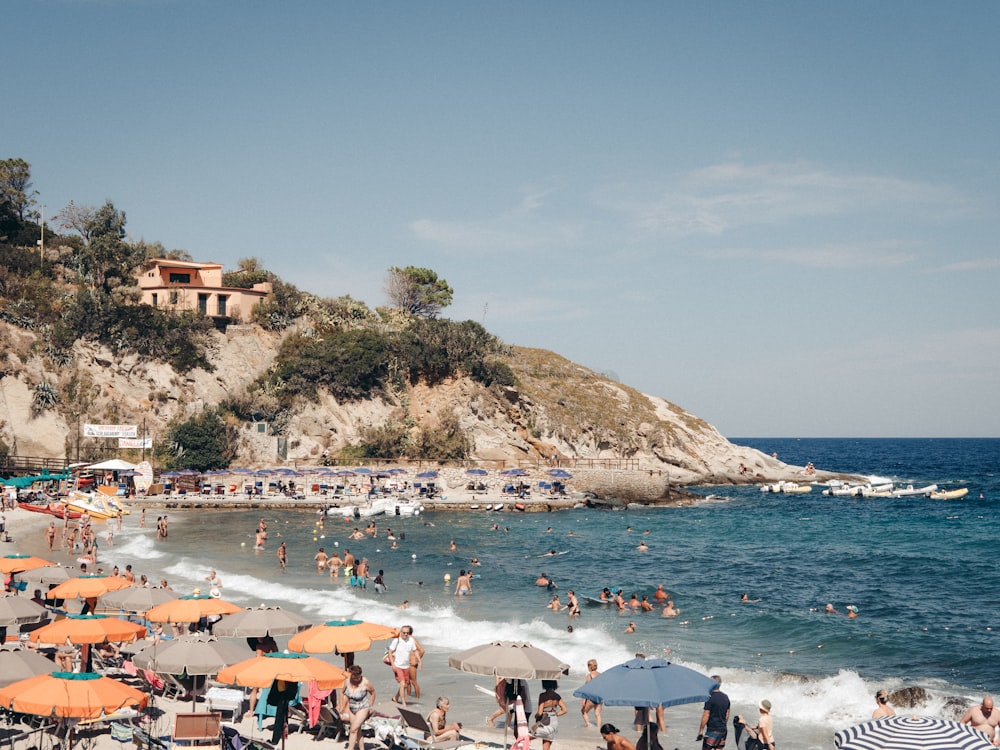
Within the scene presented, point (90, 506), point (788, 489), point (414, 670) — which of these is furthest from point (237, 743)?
point (788, 489)

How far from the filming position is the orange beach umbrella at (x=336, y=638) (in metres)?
14.2

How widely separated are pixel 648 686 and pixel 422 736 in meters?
4.14

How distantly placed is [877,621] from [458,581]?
539 inches

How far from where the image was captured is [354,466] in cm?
6538

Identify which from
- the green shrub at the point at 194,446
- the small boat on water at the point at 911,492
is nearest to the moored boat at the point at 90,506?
the green shrub at the point at 194,446

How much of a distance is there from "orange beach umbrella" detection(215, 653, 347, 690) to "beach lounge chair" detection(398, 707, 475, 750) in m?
1.56

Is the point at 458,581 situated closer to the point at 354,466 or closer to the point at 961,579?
the point at 961,579

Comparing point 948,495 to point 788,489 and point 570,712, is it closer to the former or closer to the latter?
point 788,489

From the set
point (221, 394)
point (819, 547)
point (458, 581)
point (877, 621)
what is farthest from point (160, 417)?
point (877, 621)

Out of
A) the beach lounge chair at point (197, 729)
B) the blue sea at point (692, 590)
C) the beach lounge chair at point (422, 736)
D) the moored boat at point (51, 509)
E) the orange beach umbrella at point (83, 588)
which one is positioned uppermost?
the orange beach umbrella at point (83, 588)

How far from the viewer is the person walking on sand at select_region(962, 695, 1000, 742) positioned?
41.9ft

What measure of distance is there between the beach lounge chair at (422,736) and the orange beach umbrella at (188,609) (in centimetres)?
480

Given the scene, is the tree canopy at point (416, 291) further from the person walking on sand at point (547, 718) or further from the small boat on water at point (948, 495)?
the person walking on sand at point (547, 718)

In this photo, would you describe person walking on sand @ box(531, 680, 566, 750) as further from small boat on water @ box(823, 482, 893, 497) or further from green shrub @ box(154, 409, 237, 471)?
small boat on water @ box(823, 482, 893, 497)
